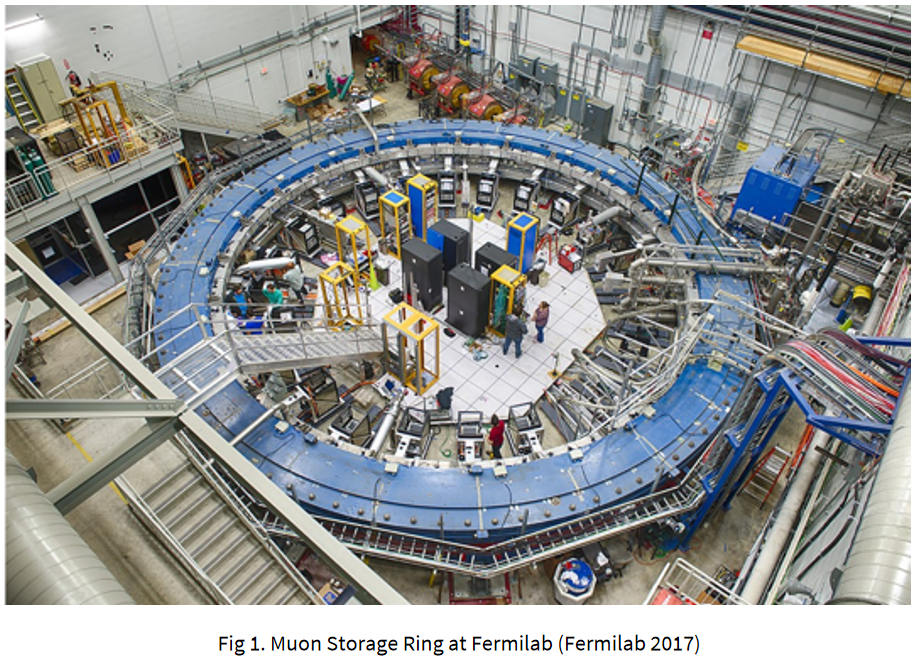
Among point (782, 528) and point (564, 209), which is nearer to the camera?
point (782, 528)

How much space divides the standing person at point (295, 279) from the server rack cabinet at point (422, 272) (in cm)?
313

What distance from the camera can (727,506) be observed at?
14.3m

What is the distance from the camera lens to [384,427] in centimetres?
1502

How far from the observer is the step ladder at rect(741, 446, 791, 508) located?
1414 cm

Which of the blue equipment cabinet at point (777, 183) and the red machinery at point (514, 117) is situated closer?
the blue equipment cabinet at point (777, 183)

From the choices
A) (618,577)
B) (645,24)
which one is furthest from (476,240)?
(618,577)

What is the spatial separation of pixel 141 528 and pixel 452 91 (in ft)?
76.4

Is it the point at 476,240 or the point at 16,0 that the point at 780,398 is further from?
the point at 16,0

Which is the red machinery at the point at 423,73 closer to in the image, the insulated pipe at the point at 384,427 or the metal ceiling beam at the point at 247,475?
the insulated pipe at the point at 384,427

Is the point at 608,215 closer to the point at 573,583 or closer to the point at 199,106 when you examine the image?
the point at 573,583

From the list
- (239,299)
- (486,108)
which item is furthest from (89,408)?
(486,108)

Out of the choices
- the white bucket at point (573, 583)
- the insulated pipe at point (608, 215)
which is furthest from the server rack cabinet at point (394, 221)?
the white bucket at point (573, 583)

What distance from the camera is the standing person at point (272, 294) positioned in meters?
17.9

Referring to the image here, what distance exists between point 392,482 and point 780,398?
7.81m
